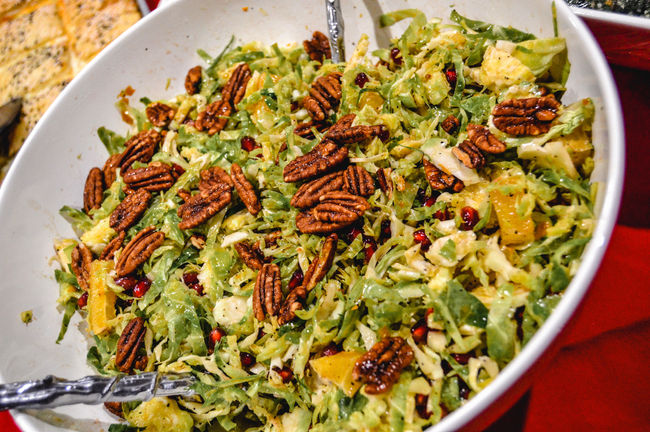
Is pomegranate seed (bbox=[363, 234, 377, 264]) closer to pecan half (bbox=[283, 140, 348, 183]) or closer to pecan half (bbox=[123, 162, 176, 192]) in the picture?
pecan half (bbox=[283, 140, 348, 183])

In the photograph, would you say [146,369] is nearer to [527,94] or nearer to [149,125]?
[149,125]

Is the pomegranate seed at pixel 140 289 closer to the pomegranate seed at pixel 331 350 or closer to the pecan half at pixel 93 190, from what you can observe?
the pecan half at pixel 93 190

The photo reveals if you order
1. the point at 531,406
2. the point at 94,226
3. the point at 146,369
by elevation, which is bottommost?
Result: the point at 531,406

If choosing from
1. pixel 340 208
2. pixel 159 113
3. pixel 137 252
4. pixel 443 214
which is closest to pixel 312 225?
pixel 340 208

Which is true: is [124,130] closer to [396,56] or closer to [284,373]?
[396,56]

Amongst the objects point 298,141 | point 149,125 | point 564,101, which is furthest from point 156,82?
point 564,101

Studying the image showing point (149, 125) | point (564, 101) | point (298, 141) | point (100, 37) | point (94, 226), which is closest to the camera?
point (564, 101)
